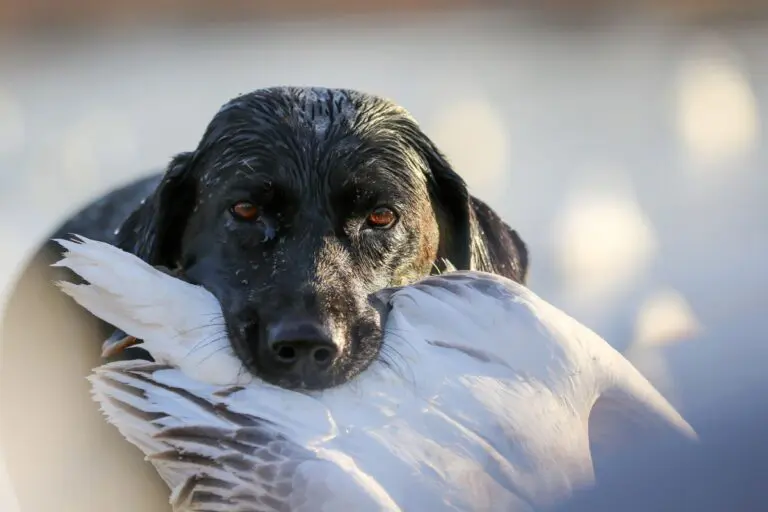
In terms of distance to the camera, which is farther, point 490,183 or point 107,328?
point 490,183

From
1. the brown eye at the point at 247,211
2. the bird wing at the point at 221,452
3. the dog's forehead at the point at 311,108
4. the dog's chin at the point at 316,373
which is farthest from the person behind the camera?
the dog's forehead at the point at 311,108

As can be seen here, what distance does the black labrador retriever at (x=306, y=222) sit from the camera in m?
2.18

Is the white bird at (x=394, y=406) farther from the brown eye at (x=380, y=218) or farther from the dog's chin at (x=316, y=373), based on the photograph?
the brown eye at (x=380, y=218)

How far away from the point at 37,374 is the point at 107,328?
19 cm

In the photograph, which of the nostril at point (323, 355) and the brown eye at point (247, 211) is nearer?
the nostril at point (323, 355)

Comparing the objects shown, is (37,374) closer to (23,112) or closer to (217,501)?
(217,501)

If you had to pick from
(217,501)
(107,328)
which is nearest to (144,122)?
(107,328)

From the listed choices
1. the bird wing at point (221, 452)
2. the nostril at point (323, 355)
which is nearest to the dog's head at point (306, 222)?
the nostril at point (323, 355)

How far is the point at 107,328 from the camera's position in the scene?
248 cm

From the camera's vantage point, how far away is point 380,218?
8.02ft

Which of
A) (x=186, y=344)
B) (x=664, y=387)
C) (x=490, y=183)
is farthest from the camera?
(x=490, y=183)

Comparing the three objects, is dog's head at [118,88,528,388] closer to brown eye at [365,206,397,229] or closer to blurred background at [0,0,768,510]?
brown eye at [365,206,397,229]

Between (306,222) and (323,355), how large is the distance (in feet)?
1.16

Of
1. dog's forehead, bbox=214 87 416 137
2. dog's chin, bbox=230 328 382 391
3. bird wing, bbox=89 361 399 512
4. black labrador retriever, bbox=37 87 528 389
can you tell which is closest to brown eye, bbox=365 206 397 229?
black labrador retriever, bbox=37 87 528 389
